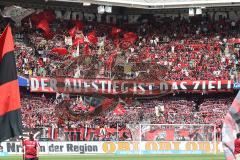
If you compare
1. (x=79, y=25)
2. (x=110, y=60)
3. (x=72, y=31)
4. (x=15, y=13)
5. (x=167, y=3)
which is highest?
(x=167, y=3)

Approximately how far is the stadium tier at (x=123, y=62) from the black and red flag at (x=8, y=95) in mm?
29218

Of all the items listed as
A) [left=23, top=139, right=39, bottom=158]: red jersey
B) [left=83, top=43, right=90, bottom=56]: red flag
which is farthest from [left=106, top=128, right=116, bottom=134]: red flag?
[left=23, top=139, right=39, bottom=158]: red jersey

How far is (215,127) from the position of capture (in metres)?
37.4

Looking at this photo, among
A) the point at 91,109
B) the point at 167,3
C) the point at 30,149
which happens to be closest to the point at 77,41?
the point at 91,109

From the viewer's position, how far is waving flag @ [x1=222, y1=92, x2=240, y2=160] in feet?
41.4

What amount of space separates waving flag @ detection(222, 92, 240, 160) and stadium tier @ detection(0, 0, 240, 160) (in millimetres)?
26312

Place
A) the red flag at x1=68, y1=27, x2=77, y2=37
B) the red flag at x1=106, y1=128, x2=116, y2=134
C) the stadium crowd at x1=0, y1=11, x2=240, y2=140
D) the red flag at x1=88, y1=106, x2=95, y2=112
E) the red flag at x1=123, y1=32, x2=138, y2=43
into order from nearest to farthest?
the red flag at x1=106, y1=128, x2=116, y2=134
the stadium crowd at x1=0, y1=11, x2=240, y2=140
the red flag at x1=88, y1=106, x2=95, y2=112
the red flag at x1=68, y1=27, x2=77, y2=37
the red flag at x1=123, y1=32, x2=138, y2=43

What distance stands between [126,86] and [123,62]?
2.08 m

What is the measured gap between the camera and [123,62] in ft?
151

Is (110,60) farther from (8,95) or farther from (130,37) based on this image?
(8,95)

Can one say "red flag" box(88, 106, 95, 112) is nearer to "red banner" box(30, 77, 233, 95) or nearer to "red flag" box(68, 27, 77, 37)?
"red banner" box(30, 77, 233, 95)

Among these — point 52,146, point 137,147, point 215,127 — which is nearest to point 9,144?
point 52,146

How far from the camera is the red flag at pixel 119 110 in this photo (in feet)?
143

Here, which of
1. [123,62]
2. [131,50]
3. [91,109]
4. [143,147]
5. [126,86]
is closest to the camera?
[143,147]
